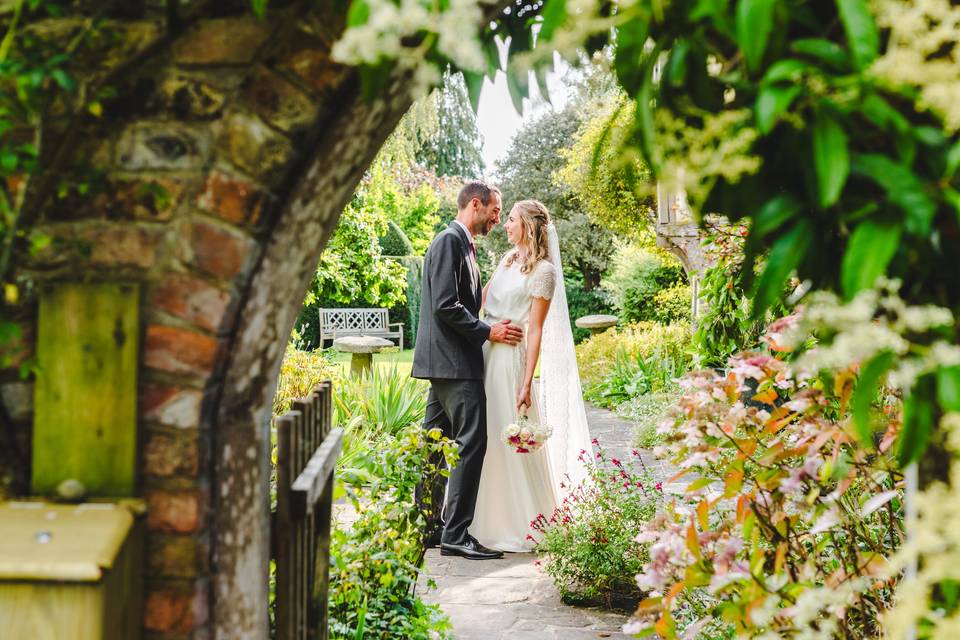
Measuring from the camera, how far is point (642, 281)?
14.9 m

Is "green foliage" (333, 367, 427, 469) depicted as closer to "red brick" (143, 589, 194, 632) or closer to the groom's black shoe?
the groom's black shoe

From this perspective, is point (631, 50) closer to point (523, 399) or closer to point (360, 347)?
point (523, 399)

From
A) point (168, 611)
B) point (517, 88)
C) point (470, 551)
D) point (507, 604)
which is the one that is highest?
point (517, 88)

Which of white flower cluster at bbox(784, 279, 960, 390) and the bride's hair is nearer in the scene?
white flower cluster at bbox(784, 279, 960, 390)

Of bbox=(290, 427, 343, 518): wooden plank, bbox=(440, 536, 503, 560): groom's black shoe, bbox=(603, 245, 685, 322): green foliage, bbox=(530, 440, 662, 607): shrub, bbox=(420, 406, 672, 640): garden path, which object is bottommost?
bbox=(420, 406, 672, 640): garden path

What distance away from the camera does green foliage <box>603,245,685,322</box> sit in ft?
48.4

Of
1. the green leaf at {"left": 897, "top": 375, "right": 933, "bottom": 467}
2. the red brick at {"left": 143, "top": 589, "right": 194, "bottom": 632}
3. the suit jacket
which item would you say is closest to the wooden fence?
the red brick at {"left": 143, "top": 589, "right": 194, "bottom": 632}

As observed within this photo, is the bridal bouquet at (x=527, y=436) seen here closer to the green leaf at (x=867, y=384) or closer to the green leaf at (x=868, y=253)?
the green leaf at (x=867, y=384)

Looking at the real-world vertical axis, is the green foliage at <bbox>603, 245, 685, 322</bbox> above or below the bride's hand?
above

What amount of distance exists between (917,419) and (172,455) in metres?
1.26

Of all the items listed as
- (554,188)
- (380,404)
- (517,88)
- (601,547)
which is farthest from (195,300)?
(554,188)

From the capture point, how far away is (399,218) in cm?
2223

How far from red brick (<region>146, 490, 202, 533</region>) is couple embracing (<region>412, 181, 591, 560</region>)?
286 cm

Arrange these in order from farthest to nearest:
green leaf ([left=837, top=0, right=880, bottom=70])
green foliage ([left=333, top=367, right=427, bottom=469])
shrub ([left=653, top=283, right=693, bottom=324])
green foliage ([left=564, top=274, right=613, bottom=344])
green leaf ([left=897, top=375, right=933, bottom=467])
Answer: green foliage ([left=564, top=274, right=613, bottom=344]) < shrub ([left=653, top=283, right=693, bottom=324]) < green foliage ([left=333, top=367, right=427, bottom=469]) < green leaf ([left=897, top=375, right=933, bottom=467]) < green leaf ([left=837, top=0, right=880, bottom=70])
